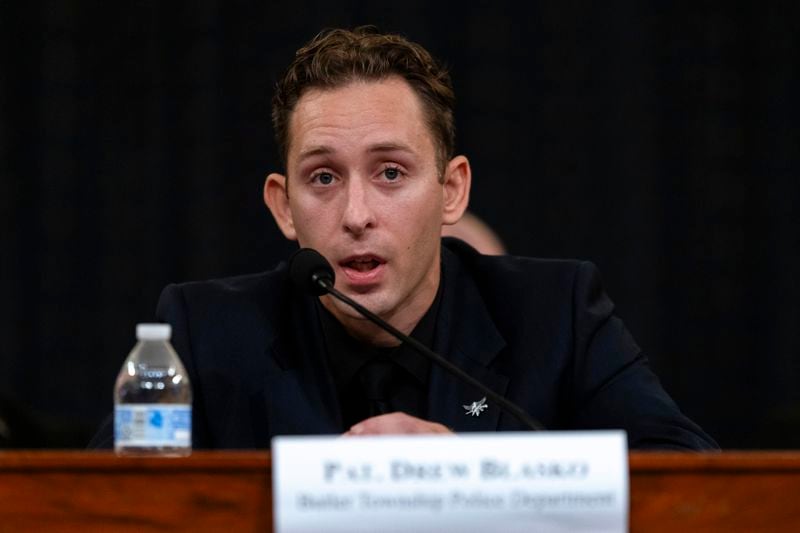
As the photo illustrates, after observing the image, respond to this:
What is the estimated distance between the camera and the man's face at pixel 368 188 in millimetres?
2176

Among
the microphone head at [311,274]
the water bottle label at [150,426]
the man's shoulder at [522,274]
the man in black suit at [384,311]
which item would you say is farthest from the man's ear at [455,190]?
the water bottle label at [150,426]

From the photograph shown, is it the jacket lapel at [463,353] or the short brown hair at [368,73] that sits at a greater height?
the short brown hair at [368,73]

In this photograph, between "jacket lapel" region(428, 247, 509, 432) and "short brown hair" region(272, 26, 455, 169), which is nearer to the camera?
"jacket lapel" region(428, 247, 509, 432)

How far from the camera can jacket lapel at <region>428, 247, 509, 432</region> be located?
2.22 m

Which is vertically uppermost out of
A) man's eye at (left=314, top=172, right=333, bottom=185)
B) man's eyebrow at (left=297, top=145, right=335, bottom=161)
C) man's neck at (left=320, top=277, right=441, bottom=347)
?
man's eyebrow at (left=297, top=145, right=335, bottom=161)

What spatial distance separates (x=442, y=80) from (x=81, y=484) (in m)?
1.31

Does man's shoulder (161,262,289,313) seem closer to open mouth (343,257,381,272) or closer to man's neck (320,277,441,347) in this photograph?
man's neck (320,277,441,347)

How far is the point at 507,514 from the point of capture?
1232 millimetres

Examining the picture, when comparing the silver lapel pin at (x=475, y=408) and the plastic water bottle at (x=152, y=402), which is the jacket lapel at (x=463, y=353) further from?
the plastic water bottle at (x=152, y=402)

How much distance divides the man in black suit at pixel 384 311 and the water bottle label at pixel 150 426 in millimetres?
715

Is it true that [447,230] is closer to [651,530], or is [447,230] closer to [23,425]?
[23,425]

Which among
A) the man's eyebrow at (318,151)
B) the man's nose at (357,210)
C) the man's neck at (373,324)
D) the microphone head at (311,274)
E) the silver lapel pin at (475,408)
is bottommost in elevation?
the silver lapel pin at (475,408)

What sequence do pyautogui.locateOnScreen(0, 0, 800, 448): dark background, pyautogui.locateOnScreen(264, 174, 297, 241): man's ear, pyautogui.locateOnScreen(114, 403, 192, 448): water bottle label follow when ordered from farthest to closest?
pyautogui.locateOnScreen(0, 0, 800, 448): dark background → pyautogui.locateOnScreen(264, 174, 297, 241): man's ear → pyautogui.locateOnScreen(114, 403, 192, 448): water bottle label

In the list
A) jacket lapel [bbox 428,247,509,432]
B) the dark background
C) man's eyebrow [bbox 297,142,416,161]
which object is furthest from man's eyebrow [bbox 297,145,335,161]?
the dark background
